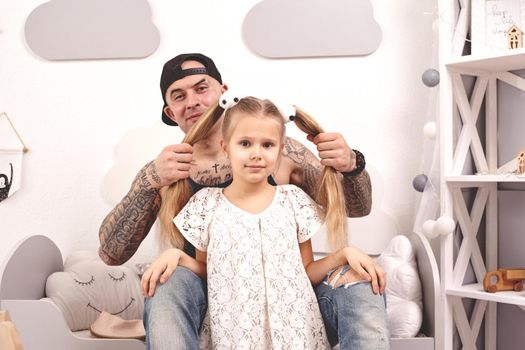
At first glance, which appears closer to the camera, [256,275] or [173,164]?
[256,275]

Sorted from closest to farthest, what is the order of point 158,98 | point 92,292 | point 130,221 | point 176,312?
point 176,312 < point 130,221 < point 92,292 < point 158,98

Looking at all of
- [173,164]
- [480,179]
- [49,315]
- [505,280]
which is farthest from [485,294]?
[49,315]

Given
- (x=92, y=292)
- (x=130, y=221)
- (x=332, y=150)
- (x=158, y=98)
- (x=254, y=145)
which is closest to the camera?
(x=254, y=145)

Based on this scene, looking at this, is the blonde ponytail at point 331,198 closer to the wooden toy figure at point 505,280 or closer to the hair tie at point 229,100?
the hair tie at point 229,100

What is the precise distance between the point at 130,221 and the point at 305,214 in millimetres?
494

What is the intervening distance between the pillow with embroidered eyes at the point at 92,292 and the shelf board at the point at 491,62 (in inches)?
47.9

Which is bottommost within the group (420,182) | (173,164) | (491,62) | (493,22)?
(420,182)

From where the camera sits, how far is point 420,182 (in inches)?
86.2

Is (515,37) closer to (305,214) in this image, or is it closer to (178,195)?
(305,214)

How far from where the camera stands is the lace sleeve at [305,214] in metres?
1.67

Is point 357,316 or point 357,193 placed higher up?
point 357,193

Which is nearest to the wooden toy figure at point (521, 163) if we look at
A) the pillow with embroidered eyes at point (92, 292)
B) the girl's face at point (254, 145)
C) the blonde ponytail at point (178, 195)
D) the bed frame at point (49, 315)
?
the bed frame at point (49, 315)

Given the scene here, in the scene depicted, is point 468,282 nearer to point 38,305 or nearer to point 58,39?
point 38,305

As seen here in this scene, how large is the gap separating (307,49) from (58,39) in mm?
894
